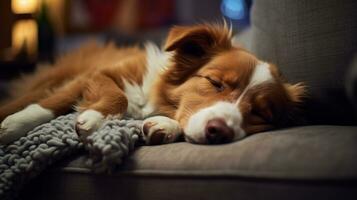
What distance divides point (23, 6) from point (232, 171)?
8.19ft

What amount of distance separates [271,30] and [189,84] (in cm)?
36

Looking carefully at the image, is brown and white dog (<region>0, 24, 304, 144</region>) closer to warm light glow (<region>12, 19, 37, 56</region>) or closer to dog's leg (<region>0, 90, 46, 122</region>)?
dog's leg (<region>0, 90, 46, 122</region>)

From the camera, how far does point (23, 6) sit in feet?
10.2

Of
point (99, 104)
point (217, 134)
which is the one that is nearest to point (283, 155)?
point (217, 134)

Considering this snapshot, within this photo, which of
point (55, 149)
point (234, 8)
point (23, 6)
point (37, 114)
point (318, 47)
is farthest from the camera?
point (234, 8)

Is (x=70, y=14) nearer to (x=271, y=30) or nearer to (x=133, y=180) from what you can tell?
(x=271, y=30)

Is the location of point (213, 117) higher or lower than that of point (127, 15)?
higher

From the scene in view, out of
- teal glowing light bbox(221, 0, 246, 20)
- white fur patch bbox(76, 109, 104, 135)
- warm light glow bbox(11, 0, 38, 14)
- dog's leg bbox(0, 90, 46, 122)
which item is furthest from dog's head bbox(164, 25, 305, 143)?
teal glowing light bbox(221, 0, 246, 20)

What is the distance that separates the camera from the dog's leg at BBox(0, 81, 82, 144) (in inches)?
54.3

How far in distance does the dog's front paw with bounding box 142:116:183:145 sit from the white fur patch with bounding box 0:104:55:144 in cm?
39

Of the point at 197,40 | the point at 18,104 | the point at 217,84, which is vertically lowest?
the point at 18,104

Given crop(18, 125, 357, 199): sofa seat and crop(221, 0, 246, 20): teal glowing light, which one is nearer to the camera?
crop(18, 125, 357, 199): sofa seat

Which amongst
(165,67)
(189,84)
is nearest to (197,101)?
(189,84)

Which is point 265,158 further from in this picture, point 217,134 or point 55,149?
point 55,149
